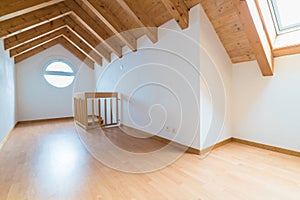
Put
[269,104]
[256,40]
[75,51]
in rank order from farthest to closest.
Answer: [75,51], [269,104], [256,40]

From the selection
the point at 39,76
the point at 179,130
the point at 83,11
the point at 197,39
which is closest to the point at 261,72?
the point at 197,39

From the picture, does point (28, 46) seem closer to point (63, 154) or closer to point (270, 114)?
point (63, 154)

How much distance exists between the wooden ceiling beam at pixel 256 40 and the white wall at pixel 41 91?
5343 mm

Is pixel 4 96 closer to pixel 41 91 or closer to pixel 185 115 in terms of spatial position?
pixel 41 91

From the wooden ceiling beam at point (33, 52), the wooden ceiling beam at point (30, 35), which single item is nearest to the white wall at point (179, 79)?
the wooden ceiling beam at point (30, 35)

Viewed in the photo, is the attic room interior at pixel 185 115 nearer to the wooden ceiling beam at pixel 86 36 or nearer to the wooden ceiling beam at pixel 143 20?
the wooden ceiling beam at pixel 143 20

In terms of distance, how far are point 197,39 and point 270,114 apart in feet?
5.30

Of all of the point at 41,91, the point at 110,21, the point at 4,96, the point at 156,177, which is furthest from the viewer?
the point at 41,91

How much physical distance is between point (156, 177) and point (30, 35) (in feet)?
13.2

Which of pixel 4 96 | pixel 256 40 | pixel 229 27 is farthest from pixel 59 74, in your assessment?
pixel 256 40

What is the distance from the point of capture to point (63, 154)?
7.48 ft

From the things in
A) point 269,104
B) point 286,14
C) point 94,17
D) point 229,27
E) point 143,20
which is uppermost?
point 94,17

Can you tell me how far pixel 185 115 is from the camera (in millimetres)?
2428

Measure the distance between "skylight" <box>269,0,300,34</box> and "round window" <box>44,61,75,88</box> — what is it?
5677mm
